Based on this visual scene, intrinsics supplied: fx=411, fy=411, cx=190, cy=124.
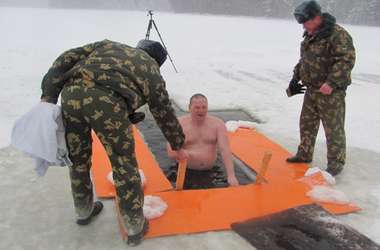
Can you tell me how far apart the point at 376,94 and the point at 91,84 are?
24.7 feet

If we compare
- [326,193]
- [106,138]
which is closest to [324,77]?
[326,193]

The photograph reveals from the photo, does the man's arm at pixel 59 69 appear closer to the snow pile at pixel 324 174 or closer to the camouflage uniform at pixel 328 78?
the camouflage uniform at pixel 328 78

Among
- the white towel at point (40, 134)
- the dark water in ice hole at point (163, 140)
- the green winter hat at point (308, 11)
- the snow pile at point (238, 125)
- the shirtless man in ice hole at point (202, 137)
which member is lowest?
the dark water in ice hole at point (163, 140)

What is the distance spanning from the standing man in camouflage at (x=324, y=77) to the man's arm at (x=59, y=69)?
84.3 inches

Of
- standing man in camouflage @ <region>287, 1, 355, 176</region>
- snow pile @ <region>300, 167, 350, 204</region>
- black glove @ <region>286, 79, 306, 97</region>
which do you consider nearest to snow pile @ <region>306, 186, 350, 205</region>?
snow pile @ <region>300, 167, 350, 204</region>

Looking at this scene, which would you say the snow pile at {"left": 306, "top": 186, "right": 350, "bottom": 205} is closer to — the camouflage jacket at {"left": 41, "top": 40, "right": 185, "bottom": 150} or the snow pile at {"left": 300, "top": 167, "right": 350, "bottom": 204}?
the snow pile at {"left": 300, "top": 167, "right": 350, "bottom": 204}

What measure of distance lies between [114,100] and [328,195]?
2.23 meters

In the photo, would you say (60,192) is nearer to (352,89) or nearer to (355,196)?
(355,196)

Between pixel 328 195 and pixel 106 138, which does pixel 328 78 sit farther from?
pixel 106 138

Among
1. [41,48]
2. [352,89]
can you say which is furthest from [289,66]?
[41,48]

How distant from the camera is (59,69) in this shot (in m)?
2.74

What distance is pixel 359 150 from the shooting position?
518 centimetres

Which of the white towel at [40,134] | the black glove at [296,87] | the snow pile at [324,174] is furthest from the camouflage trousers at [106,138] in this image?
the black glove at [296,87]

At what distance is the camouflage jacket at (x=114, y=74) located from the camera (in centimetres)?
264
